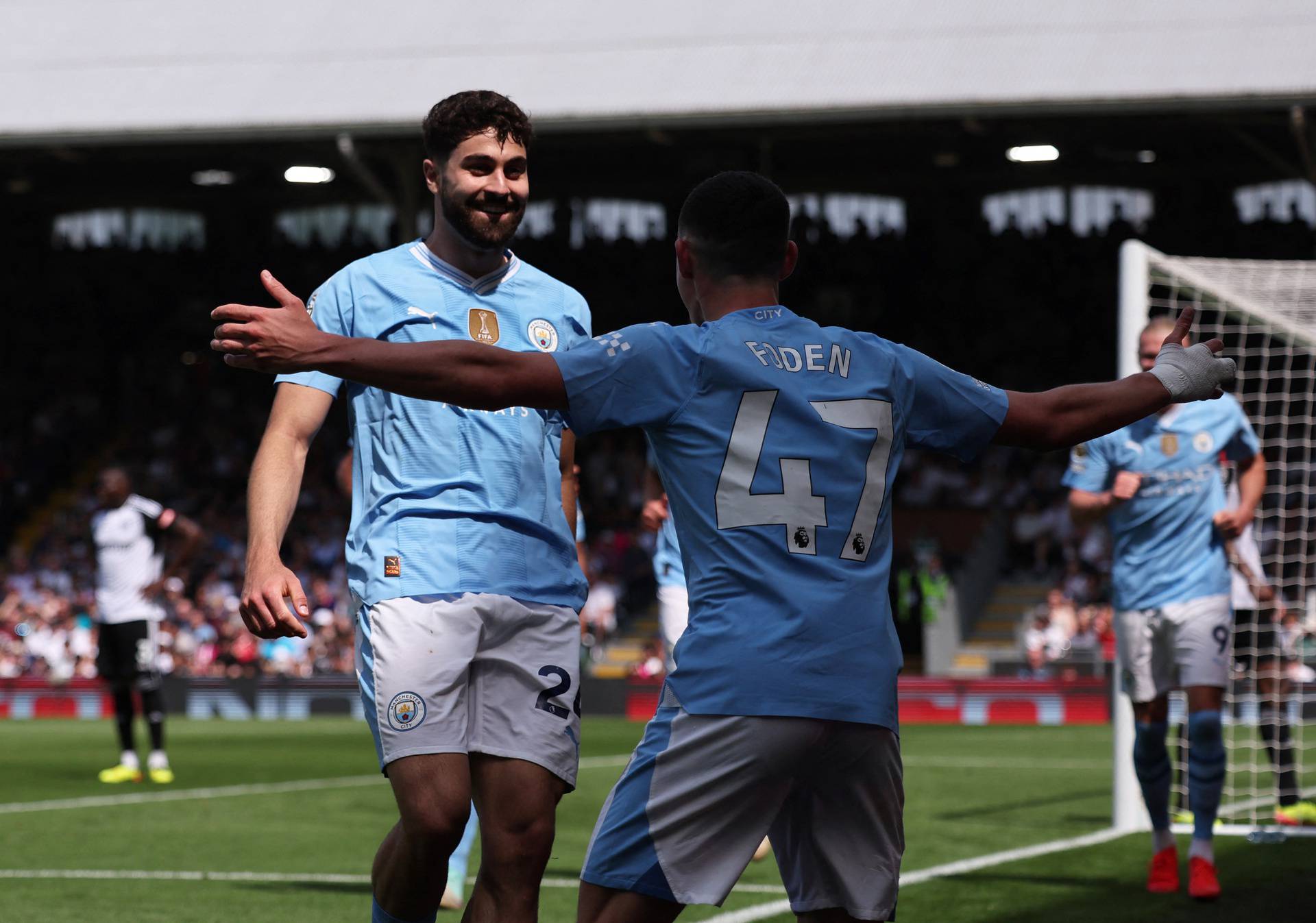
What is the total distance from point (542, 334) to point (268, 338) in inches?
50.5

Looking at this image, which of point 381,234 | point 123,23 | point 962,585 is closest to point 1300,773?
point 962,585

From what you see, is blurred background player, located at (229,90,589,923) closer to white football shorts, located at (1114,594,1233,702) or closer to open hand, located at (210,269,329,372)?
open hand, located at (210,269,329,372)

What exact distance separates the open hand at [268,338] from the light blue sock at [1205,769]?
16.7ft

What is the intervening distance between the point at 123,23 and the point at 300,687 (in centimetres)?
860

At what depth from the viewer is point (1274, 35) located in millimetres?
18781

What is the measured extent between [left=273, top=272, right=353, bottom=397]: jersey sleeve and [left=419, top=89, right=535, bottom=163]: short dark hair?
39 cm

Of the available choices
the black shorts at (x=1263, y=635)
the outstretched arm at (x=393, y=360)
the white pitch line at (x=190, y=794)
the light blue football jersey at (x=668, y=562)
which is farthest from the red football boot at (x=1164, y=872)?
the white pitch line at (x=190, y=794)

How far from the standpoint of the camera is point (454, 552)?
4.12 meters

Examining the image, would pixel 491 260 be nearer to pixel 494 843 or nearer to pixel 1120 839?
pixel 494 843


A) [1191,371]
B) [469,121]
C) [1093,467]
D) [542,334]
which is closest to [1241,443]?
[1093,467]

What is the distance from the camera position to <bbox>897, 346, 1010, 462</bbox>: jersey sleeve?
360 cm

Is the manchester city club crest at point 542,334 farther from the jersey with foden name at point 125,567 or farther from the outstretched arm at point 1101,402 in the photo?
the jersey with foden name at point 125,567

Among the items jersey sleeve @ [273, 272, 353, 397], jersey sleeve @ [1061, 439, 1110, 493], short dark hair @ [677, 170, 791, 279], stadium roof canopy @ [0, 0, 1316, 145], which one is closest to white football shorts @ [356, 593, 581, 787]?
jersey sleeve @ [273, 272, 353, 397]

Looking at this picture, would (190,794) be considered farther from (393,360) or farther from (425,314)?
(393,360)
